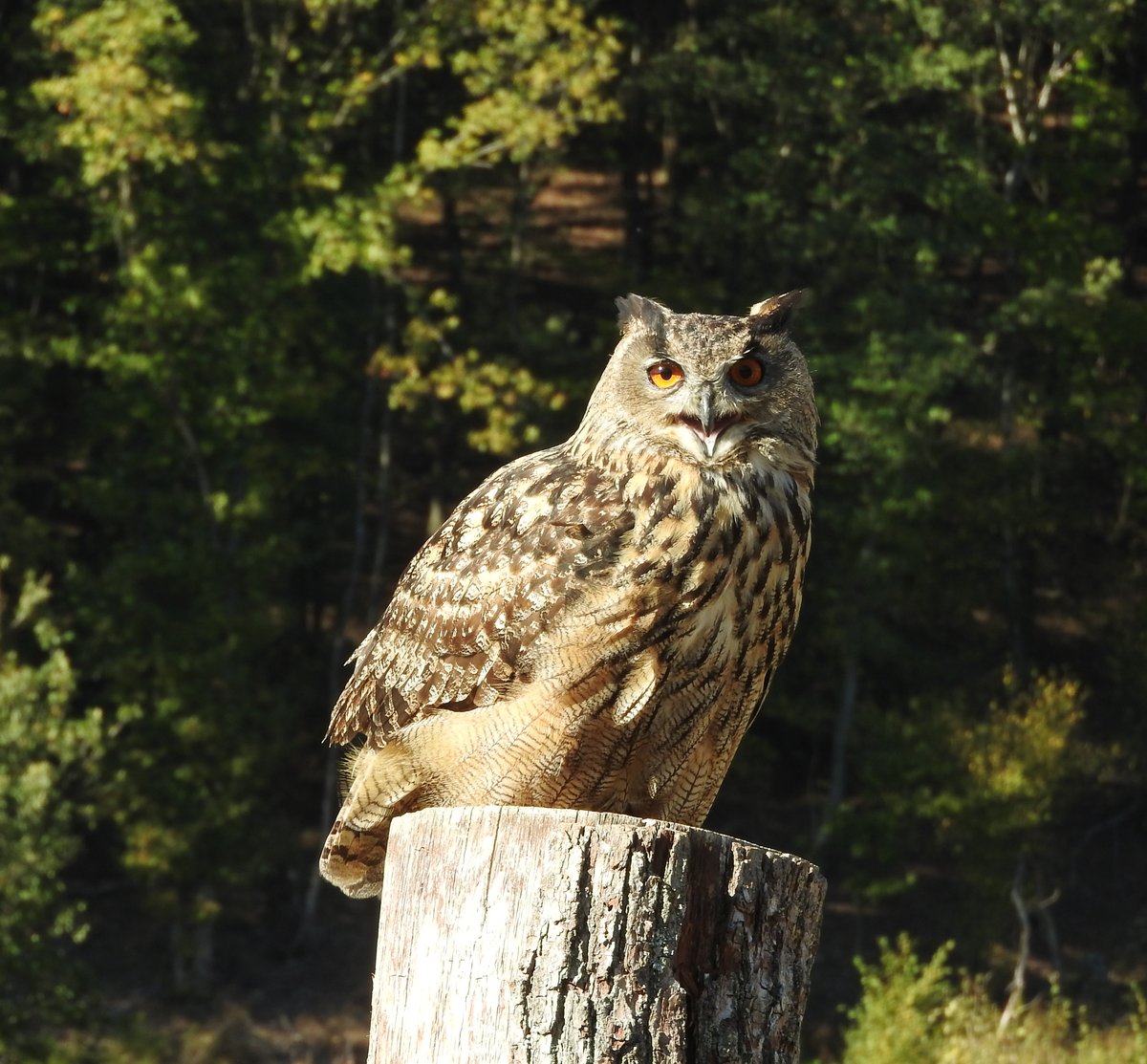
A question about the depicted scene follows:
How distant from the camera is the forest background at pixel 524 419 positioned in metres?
17.5

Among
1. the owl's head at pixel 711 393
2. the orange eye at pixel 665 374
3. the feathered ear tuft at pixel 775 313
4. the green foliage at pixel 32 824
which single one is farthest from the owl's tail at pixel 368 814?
the green foliage at pixel 32 824

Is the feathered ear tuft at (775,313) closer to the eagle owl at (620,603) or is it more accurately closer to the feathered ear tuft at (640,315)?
the eagle owl at (620,603)

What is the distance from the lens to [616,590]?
358 cm

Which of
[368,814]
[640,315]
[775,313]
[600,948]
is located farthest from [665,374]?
[600,948]

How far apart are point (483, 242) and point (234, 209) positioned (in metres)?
5.50

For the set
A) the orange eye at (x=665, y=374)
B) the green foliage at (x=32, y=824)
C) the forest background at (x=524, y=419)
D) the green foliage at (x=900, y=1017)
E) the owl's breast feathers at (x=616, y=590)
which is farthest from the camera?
the forest background at (x=524, y=419)

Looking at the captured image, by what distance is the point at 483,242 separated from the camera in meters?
24.0

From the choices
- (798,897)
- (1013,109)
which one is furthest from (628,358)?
(1013,109)

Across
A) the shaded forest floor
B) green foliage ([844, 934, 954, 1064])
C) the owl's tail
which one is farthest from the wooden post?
the shaded forest floor

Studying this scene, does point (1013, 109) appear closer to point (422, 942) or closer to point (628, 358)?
point (628, 358)

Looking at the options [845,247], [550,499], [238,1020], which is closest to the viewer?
[550,499]

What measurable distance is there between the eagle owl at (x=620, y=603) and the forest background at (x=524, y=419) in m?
11.2

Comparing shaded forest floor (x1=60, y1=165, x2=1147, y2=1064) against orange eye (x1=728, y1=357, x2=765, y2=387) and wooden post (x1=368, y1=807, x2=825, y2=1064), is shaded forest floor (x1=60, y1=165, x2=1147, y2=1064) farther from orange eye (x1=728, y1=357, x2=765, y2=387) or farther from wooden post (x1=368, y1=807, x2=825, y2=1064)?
wooden post (x1=368, y1=807, x2=825, y2=1064)

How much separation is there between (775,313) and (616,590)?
1.01m
